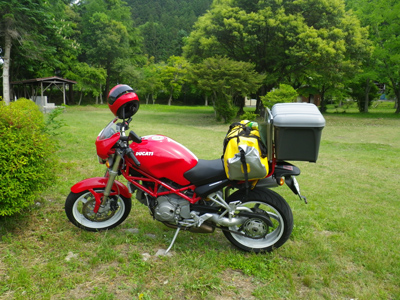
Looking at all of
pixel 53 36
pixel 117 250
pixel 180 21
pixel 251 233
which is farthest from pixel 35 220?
pixel 180 21

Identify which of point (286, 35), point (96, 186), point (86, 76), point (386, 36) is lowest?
point (96, 186)

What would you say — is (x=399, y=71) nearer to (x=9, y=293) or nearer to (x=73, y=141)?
(x=73, y=141)

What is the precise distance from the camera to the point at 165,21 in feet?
246

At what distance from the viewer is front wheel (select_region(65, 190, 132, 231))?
122 inches

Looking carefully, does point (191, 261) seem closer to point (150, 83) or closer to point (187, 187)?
point (187, 187)

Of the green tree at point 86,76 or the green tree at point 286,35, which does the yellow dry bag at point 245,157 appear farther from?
the green tree at point 86,76

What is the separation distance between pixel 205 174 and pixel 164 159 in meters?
0.40

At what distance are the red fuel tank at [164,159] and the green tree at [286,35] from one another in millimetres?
18634

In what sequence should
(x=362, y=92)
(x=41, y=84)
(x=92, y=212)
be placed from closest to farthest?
(x=92, y=212), (x=41, y=84), (x=362, y=92)

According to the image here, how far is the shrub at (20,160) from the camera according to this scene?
273cm

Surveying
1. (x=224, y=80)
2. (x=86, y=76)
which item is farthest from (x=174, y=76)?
(x=224, y=80)

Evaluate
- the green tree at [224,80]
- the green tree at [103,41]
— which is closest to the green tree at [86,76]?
the green tree at [103,41]

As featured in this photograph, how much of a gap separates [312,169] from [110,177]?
5134mm

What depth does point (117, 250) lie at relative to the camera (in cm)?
290
